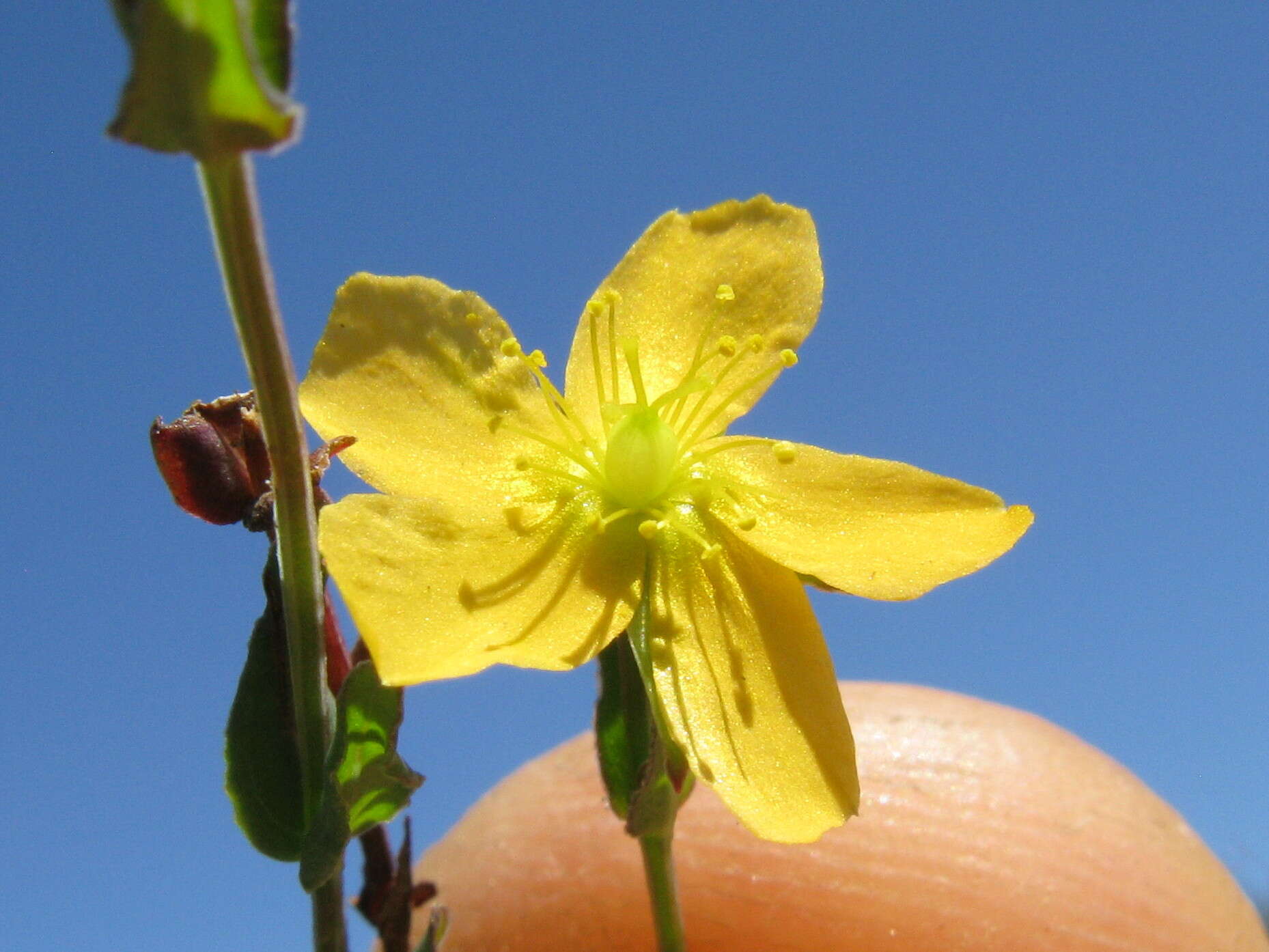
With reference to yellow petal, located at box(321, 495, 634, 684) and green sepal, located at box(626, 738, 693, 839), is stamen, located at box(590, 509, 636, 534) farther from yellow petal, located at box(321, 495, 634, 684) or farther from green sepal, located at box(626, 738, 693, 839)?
green sepal, located at box(626, 738, 693, 839)

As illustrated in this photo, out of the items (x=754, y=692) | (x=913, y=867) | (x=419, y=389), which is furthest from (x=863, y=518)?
(x=913, y=867)

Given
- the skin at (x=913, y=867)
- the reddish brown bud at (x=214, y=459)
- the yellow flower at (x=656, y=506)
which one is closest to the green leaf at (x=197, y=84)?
the yellow flower at (x=656, y=506)

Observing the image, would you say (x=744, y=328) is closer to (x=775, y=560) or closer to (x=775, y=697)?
(x=775, y=560)

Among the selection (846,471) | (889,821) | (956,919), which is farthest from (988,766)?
(846,471)

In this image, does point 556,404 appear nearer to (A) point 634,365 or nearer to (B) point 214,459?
(A) point 634,365

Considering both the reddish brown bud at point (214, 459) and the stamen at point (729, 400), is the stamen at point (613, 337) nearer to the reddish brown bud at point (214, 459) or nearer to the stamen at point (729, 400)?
the stamen at point (729, 400)

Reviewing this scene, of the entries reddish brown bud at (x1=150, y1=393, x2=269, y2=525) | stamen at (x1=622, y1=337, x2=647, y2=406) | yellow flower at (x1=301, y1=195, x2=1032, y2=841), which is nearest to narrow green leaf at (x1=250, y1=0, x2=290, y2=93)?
yellow flower at (x1=301, y1=195, x2=1032, y2=841)
